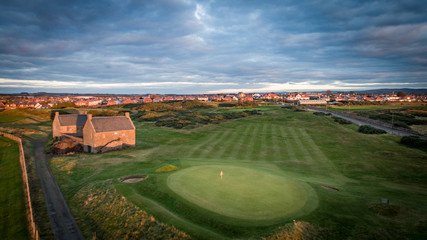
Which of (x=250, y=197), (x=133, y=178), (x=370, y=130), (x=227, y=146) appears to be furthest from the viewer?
(x=370, y=130)

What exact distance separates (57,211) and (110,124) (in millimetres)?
25427

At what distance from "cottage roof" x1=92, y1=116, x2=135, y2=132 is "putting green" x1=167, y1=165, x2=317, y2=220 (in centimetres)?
2418

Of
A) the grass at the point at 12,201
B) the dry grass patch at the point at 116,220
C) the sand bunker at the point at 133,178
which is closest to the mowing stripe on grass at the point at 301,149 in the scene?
the sand bunker at the point at 133,178

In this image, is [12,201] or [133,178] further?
[133,178]

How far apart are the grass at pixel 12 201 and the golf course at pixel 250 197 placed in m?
3.43

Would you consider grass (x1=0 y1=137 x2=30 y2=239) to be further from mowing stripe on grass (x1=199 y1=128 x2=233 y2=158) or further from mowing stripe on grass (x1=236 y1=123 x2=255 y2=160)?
mowing stripe on grass (x1=236 y1=123 x2=255 y2=160)

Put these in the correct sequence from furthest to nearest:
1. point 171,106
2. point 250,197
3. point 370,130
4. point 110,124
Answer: point 171,106 < point 370,130 < point 110,124 < point 250,197

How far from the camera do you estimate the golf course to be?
13945 mm

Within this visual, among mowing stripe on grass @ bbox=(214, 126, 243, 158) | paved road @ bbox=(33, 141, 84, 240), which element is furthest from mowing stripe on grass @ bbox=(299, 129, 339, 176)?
paved road @ bbox=(33, 141, 84, 240)

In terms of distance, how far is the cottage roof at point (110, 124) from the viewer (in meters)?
40.7

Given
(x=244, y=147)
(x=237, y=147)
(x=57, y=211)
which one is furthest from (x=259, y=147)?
Answer: (x=57, y=211)

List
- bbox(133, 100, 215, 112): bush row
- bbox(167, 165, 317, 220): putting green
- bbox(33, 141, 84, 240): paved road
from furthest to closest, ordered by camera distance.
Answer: bbox(133, 100, 215, 112): bush row, bbox(33, 141, 84, 240): paved road, bbox(167, 165, 317, 220): putting green

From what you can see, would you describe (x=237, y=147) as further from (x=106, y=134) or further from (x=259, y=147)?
(x=106, y=134)

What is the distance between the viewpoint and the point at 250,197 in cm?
1678
